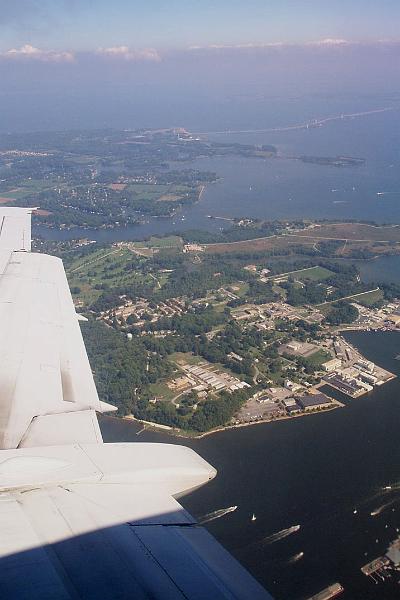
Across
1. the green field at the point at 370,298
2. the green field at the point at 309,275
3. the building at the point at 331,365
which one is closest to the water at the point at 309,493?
the building at the point at 331,365

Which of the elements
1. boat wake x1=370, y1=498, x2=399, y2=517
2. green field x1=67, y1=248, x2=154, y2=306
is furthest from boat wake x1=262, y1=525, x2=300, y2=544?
green field x1=67, y1=248, x2=154, y2=306

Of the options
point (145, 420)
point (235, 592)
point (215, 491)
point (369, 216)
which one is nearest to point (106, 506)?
point (235, 592)

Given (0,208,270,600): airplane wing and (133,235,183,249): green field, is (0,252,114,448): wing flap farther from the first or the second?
(133,235,183,249): green field

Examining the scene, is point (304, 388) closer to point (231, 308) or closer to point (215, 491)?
point (215, 491)

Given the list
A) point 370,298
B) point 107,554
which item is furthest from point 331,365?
point 107,554

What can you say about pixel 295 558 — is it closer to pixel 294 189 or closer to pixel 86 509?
pixel 86 509

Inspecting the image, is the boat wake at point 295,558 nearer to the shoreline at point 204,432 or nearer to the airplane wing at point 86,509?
the shoreline at point 204,432
